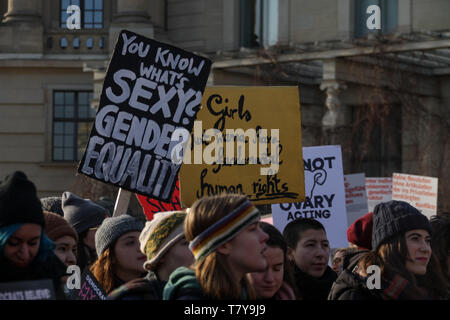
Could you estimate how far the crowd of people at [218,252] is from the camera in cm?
411

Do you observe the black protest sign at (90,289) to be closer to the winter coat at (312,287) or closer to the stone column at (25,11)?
the winter coat at (312,287)

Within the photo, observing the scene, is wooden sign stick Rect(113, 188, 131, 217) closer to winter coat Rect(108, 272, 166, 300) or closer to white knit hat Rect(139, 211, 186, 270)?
white knit hat Rect(139, 211, 186, 270)

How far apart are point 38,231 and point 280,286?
1811mm

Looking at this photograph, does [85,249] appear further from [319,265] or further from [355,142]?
[355,142]

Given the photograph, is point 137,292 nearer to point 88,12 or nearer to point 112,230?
point 112,230

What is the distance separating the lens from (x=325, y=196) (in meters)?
8.97

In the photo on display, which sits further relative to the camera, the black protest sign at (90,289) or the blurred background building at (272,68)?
the blurred background building at (272,68)

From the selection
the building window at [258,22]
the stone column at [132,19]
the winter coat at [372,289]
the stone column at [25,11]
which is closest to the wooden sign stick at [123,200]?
the winter coat at [372,289]

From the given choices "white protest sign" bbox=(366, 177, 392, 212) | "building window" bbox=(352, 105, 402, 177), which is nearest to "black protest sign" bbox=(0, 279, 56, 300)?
"white protest sign" bbox=(366, 177, 392, 212)

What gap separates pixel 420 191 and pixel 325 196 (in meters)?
2.63

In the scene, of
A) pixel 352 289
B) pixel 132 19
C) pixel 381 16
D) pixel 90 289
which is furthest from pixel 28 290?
pixel 132 19

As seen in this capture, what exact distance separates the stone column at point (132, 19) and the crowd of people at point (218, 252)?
17.3 m
